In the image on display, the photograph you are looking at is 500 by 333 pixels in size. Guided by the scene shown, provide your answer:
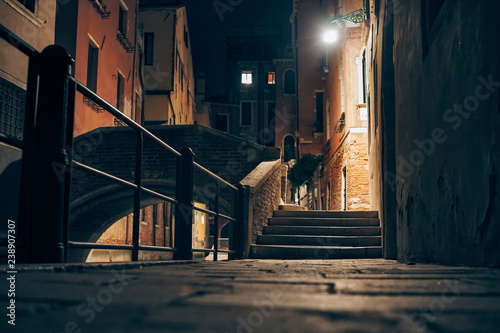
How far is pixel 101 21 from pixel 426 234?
12.3m

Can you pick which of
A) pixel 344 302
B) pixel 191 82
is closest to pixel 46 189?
pixel 344 302

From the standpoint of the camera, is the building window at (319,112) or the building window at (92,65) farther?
the building window at (319,112)

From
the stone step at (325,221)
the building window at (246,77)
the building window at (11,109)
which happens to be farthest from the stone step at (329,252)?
the building window at (246,77)

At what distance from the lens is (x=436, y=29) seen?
4109 millimetres

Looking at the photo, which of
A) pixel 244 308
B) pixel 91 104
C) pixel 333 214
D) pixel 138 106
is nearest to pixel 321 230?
pixel 333 214

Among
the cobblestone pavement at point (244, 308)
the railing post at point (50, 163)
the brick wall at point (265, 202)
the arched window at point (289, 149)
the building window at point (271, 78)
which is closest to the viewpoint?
the cobblestone pavement at point (244, 308)

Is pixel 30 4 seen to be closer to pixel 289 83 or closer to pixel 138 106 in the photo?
pixel 138 106

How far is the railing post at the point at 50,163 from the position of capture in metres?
2.38

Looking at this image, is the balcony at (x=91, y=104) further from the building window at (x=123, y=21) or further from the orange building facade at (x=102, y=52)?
the building window at (x=123, y=21)

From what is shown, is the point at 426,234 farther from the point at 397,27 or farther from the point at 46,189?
the point at 46,189

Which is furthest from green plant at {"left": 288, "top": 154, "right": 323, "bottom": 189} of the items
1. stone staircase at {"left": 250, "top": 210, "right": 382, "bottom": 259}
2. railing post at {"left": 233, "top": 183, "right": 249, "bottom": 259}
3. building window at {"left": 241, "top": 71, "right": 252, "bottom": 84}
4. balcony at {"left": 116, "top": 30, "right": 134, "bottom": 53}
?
railing post at {"left": 233, "top": 183, "right": 249, "bottom": 259}

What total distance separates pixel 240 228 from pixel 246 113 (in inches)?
1065

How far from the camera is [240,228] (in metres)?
7.85

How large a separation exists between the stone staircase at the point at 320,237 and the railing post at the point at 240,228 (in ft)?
1.65
